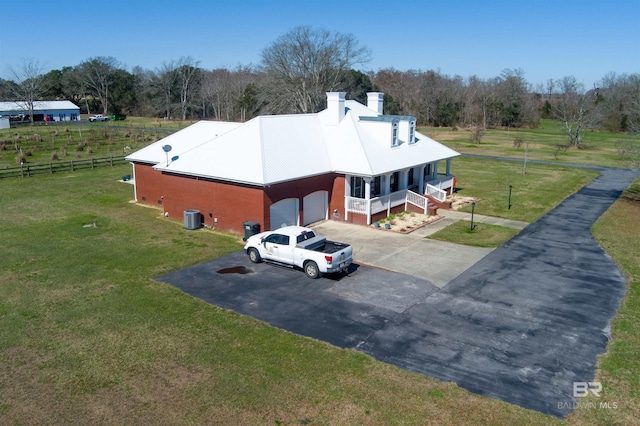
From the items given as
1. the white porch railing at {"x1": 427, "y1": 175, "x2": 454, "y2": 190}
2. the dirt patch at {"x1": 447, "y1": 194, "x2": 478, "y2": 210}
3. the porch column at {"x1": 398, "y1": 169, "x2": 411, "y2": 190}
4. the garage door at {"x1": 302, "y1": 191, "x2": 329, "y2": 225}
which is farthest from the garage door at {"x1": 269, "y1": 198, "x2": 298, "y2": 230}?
the dirt patch at {"x1": 447, "y1": 194, "x2": 478, "y2": 210}

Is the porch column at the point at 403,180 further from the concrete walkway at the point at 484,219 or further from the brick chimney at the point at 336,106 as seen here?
the brick chimney at the point at 336,106

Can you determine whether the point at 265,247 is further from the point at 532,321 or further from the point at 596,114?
the point at 596,114

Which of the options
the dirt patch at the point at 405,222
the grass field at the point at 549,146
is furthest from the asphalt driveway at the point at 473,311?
the grass field at the point at 549,146

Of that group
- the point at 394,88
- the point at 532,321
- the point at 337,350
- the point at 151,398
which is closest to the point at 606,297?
the point at 532,321

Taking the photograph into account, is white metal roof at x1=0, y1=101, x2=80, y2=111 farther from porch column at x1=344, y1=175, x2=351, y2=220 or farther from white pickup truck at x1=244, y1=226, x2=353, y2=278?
white pickup truck at x1=244, y1=226, x2=353, y2=278

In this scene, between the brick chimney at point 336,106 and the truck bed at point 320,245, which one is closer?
the truck bed at point 320,245

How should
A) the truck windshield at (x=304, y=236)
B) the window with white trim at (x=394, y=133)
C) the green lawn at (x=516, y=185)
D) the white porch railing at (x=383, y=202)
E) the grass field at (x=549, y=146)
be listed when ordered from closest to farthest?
the truck windshield at (x=304, y=236) < the white porch railing at (x=383, y=202) < the window with white trim at (x=394, y=133) < the green lawn at (x=516, y=185) < the grass field at (x=549, y=146)
